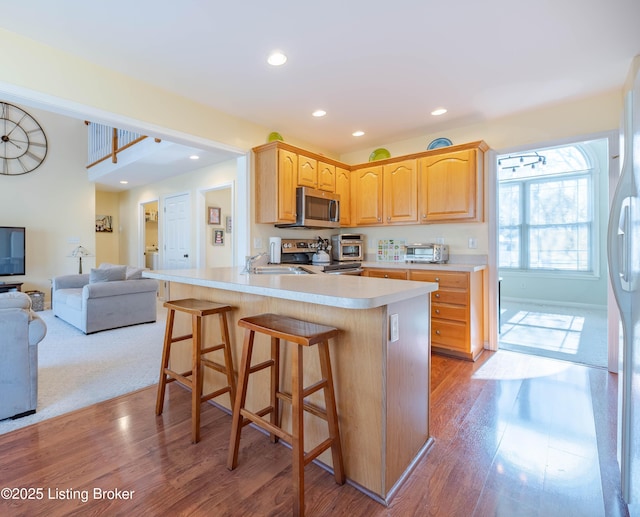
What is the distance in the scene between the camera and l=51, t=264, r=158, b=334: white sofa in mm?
3957

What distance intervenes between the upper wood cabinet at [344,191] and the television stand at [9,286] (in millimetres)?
5178

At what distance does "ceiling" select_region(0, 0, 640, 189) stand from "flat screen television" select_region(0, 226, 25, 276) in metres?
4.56

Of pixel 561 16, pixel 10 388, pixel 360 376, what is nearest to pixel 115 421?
pixel 10 388

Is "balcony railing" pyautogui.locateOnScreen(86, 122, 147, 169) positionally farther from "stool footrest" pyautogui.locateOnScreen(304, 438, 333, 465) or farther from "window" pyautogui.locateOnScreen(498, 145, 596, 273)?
"window" pyautogui.locateOnScreen(498, 145, 596, 273)

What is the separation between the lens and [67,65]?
2375 millimetres

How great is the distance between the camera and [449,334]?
3.30 meters

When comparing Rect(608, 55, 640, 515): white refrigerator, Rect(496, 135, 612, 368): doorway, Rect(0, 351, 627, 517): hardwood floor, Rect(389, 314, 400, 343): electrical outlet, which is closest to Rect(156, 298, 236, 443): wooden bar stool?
Rect(0, 351, 627, 517): hardwood floor

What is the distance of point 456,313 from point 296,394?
94.1 inches

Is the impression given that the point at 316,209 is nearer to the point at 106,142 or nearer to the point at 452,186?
the point at 452,186

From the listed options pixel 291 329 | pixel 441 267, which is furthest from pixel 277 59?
pixel 441 267

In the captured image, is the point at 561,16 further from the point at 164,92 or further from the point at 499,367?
the point at 164,92

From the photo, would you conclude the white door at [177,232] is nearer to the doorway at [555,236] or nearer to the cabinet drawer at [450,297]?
the cabinet drawer at [450,297]

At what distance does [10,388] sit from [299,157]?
10.3 ft

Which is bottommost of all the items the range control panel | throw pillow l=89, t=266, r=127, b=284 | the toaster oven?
throw pillow l=89, t=266, r=127, b=284
